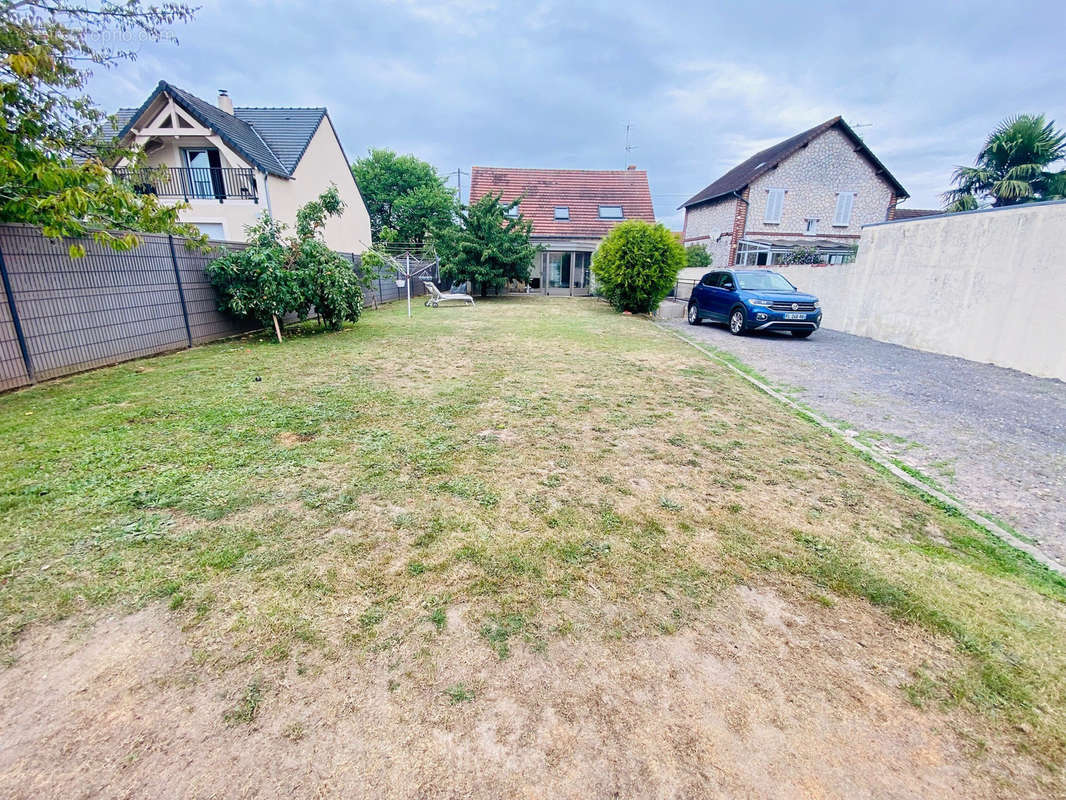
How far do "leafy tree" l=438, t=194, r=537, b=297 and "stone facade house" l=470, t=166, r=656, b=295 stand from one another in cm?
327

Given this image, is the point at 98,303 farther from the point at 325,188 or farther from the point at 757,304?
the point at 325,188

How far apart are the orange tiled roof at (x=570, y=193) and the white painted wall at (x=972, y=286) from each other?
13.5 metres

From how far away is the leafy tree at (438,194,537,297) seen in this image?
1805cm

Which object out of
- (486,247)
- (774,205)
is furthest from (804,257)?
(486,247)

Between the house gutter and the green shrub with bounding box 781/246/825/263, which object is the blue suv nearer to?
the green shrub with bounding box 781/246/825/263

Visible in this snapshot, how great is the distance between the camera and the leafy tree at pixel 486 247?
18047 millimetres

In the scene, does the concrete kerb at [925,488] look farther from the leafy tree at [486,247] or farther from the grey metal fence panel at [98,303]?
the leafy tree at [486,247]

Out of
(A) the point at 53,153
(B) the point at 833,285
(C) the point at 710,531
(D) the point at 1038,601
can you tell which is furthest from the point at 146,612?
(B) the point at 833,285

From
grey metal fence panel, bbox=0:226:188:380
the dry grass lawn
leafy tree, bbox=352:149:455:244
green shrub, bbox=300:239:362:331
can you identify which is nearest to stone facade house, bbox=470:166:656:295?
leafy tree, bbox=352:149:455:244

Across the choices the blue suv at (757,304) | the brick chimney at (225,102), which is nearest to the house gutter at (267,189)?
the brick chimney at (225,102)

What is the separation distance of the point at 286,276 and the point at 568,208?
17.8 metres

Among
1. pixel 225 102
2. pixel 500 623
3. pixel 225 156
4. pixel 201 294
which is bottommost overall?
pixel 500 623

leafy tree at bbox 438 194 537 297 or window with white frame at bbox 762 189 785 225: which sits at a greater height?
window with white frame at bbox 762 189 785 225

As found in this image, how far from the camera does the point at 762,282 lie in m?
11.2
